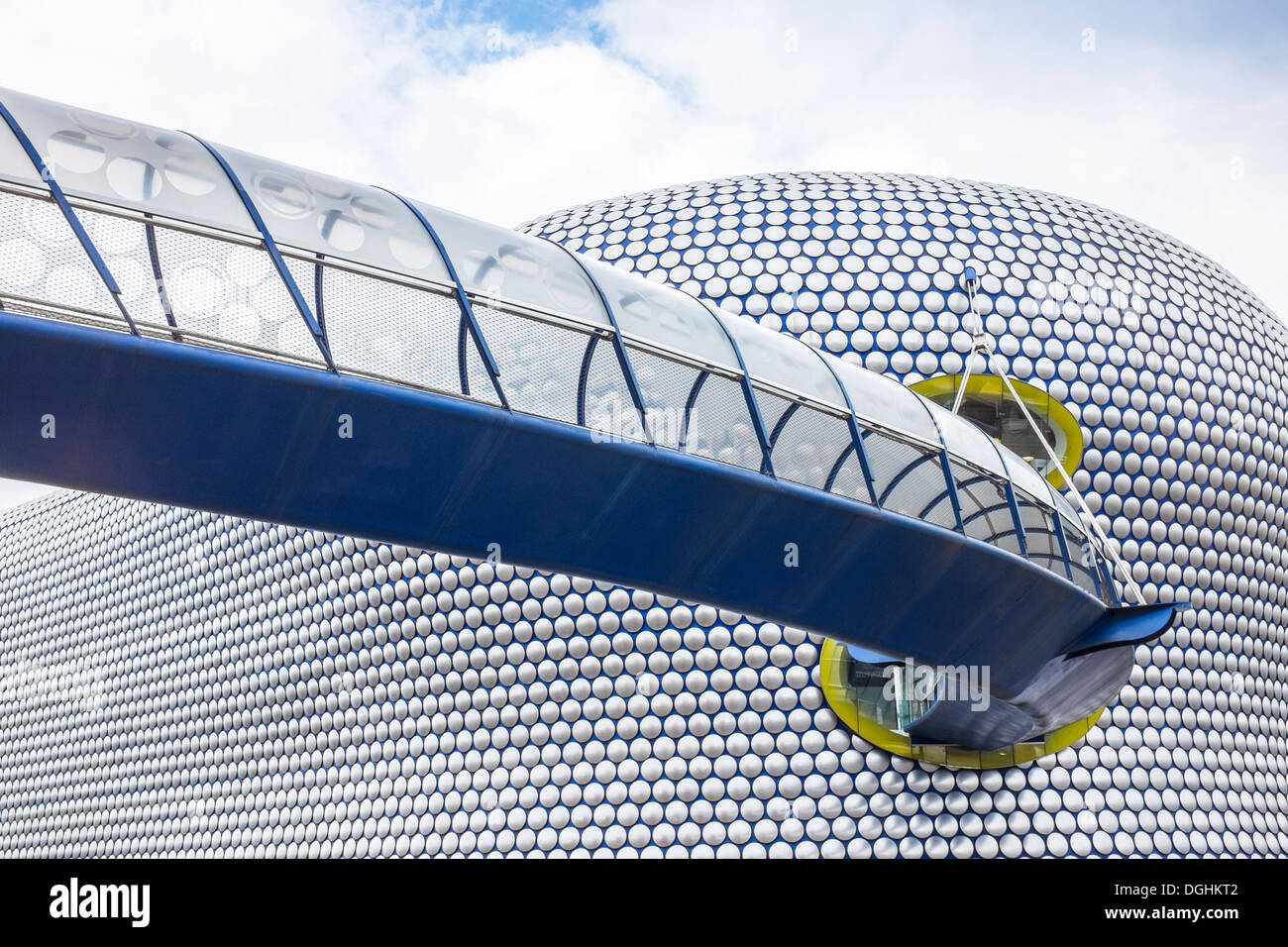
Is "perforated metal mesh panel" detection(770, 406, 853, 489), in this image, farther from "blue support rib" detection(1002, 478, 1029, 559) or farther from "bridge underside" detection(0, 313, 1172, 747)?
"blue support rib" detection(1002, 478, 1029, 559)

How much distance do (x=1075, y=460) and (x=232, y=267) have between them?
13.0m

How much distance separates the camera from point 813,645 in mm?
15812

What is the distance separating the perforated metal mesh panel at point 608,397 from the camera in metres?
7.43

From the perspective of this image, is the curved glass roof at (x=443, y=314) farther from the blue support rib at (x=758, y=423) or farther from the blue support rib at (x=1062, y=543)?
the blue support rib at (x=1062, y=543)

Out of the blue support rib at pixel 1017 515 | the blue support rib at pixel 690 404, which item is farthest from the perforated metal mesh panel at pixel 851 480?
the blue support rib at pixel 1017 515

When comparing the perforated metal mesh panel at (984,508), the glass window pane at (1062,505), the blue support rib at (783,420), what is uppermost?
the blue support rib at (783,420)

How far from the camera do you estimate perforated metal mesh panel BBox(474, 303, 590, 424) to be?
7152mm

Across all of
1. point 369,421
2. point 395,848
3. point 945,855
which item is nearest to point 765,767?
point 945,855

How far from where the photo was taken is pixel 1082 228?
19109mm

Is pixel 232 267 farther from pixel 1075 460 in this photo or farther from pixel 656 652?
pixel 1075 460

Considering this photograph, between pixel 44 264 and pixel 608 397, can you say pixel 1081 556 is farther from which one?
pixel 44 264

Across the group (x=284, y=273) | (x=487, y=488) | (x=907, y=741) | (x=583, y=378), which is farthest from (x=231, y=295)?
(x=907, y=741)

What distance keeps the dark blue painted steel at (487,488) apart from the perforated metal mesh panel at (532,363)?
0.24 meters

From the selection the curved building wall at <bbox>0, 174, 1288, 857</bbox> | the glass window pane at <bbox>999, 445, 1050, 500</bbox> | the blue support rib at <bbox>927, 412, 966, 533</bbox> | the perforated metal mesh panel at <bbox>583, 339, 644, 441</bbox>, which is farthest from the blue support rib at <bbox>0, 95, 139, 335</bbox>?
the curved building wall at <bbox>0, 174, 1288, 857</bbox>
